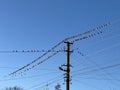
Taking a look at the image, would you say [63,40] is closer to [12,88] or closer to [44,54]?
[44,54]

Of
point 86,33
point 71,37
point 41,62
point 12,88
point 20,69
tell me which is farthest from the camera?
point 12,88

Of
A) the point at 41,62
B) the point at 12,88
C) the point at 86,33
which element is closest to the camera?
the point at 86,33

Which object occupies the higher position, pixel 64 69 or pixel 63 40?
pixel 63 40

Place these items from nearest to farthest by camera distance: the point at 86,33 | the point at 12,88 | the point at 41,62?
1. the point at 86,33
2. the point at 41,62
3. the point at 12,88

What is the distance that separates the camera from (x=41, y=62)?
42500 mm

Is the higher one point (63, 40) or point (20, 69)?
point (63, 40)

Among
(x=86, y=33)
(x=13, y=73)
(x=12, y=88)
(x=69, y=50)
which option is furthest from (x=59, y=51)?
(x=12, y=88)

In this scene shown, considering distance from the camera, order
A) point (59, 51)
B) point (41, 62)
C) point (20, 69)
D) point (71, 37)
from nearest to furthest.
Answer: point (71, 37) < point (59, 51) < point (41, 62) < point (20, 69)

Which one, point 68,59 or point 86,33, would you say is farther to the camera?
point 68,59

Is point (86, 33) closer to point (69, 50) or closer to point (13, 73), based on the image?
point (69, 50)

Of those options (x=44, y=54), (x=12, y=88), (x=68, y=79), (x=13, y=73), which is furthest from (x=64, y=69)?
(x=12, y=88)

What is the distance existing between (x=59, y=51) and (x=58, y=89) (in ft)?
381

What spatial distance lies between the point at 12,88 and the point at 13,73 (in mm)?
102908

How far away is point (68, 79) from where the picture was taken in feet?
126
